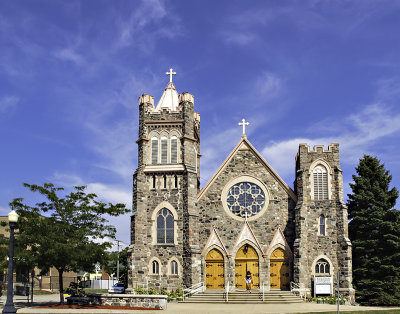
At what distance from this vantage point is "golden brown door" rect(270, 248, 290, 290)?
32500 mm

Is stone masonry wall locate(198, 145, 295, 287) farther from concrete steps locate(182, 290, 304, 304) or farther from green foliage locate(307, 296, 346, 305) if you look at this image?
green foliage locate(307, 296, 346, 305)

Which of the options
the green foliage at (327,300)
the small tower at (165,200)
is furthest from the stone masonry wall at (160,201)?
the green foliage at (327,300)

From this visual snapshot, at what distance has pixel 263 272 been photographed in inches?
1287

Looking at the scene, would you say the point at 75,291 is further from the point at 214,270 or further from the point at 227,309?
the point at 214,270

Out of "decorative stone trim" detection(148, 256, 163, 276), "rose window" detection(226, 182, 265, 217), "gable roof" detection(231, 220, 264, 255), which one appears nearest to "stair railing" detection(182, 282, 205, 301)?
"decorative stone trim" detection(148, 256, 163, 276)

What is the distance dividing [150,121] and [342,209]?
14.9m

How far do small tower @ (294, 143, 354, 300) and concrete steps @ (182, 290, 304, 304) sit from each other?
5.67 ft

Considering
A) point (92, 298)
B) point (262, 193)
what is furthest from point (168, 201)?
point (92, 298)

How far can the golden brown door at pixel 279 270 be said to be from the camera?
1280 inches

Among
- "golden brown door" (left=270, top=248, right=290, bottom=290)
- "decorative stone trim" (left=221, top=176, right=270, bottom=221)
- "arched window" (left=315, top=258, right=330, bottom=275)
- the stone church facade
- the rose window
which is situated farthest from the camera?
the rose window

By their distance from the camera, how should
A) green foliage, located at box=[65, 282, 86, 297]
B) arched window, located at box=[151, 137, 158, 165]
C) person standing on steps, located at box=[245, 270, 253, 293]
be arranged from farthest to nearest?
arched window, located at box=[151, 137, 158, 165], person standing on steps, located at box=[245, 270, 253, 293], green foliage, located at box=[65, 282, 86, 297]

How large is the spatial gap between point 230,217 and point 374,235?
32.6 feet

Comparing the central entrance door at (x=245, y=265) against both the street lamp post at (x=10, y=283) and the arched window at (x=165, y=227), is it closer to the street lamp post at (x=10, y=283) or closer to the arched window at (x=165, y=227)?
the arched window at (x=165, y=227)

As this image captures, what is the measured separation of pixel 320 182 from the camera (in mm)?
33188
